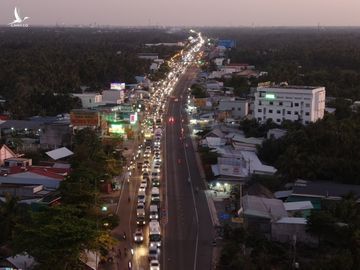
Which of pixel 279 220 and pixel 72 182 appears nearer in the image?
pixel 279 220

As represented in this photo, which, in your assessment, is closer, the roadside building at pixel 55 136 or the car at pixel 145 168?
the car at pixel 145 168

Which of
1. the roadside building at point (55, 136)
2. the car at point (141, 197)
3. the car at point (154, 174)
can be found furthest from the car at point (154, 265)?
the roadside building at point (55, 136)

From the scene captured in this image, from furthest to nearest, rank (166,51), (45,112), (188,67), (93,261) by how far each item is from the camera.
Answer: (166,51) < (188,67) < (45,112) < (93,261)

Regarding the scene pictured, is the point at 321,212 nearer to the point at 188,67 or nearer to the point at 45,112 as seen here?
the point at 45,112

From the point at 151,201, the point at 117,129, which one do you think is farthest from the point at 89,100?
the point at 151,201

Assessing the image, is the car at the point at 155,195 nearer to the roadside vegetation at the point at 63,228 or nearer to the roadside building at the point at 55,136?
the roadside vegetation at the point at 63,228

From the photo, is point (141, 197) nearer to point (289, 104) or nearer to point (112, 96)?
point (289, 104)

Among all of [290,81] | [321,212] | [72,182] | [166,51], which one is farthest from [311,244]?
[166,51]
